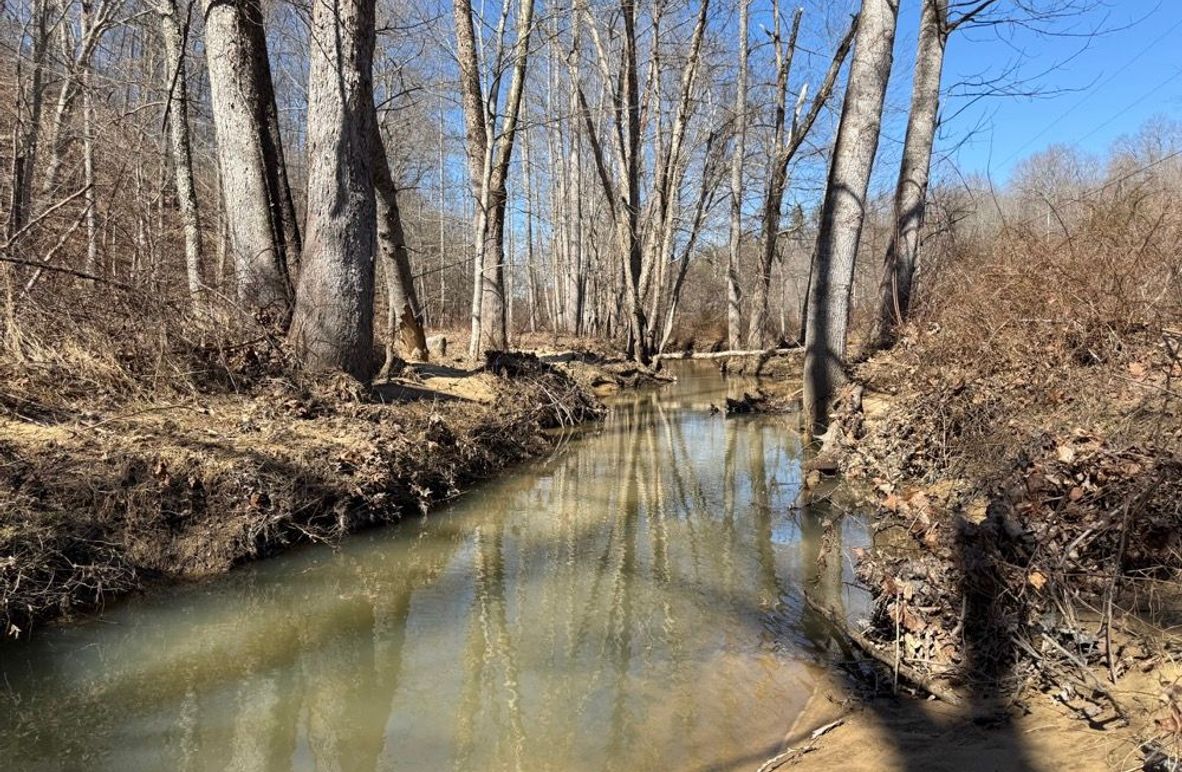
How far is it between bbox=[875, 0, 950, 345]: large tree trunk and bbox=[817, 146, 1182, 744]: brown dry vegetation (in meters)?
4.23

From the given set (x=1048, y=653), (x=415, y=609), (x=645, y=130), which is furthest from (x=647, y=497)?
(x=645, y=130)

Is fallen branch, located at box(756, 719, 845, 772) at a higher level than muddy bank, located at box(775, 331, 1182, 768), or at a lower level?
lower

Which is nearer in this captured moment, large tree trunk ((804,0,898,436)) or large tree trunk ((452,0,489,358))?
large tree trunk ((804,0,898,436))

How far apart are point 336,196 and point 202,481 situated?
3.46 metres

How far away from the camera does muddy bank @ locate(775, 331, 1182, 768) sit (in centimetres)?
268

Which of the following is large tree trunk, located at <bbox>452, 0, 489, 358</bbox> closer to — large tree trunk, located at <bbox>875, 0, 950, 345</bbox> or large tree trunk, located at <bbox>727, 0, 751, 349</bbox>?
large tree trunk, located at <bbox>875, 0, 950, 345</bbox>

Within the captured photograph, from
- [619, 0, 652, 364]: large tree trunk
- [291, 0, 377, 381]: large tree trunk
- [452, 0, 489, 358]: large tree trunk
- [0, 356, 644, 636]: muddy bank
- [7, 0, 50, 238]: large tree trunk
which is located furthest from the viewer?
[619, 0, 652, 364]: large tree trunk

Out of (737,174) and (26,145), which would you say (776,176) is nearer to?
(737,174)

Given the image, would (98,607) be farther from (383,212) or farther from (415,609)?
(383,212)

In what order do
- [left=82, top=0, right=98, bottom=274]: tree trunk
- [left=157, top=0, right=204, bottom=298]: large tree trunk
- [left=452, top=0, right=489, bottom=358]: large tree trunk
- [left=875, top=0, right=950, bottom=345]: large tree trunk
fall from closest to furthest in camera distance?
[left=82, top=0, right=98, bottom=274]: tree trunk
[left=157, top=0, right=204, bottom=298]: large tree trunk
[left=875, top=0, right=950, bottom=345]: large tree trunk
[left=452, top=0, right=489, bottom=358]: large tree trunk

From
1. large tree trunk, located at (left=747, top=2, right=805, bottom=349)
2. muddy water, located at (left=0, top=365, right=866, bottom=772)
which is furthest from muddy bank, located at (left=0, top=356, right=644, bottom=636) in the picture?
large tree trunk, located at (left=747, top=2, right=805, bottom=349)

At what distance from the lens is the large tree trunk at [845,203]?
27.7 ft

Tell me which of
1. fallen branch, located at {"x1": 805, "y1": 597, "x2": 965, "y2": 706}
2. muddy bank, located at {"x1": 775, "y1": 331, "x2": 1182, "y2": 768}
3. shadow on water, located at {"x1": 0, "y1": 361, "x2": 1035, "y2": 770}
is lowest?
shadow on water, located at {"x1": 0, "y1": 361, "x2": 1035, "y2": 770}

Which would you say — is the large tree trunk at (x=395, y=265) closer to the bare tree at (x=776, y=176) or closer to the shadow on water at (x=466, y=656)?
→ the shadow on water at (x=466, y=656)
